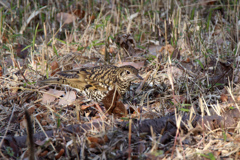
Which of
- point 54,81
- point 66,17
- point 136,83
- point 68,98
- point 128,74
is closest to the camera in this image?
point 128,74

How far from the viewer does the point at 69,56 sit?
5.88 m

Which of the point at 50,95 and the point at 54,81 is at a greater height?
the point at 54,81

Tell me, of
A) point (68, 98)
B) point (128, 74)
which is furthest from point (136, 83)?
point (68, 98)

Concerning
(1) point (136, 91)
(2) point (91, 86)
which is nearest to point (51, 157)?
(2) point (91, 86)

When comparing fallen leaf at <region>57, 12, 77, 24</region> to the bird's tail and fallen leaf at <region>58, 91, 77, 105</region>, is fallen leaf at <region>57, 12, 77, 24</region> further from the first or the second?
fallen leaf at <region>58, 91, 77, 105</region>

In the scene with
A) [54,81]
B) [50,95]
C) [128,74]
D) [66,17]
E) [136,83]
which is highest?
[66,17]

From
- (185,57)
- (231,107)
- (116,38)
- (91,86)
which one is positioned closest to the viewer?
(231,107)

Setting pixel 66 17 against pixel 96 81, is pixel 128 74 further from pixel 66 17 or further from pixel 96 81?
pixel 66 17

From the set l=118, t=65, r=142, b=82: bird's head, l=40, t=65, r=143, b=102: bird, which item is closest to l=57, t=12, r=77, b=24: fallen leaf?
l=40, t=65, r=143, b=102: bird

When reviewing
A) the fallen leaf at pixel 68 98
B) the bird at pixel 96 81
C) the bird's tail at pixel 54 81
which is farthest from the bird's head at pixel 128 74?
the bird's tail at pixel 54 81

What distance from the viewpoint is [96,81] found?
16.0ft

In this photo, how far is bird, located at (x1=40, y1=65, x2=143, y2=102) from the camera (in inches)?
184

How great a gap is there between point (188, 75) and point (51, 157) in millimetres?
2685

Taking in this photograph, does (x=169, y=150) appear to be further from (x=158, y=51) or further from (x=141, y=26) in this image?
(x=141, y=26)
